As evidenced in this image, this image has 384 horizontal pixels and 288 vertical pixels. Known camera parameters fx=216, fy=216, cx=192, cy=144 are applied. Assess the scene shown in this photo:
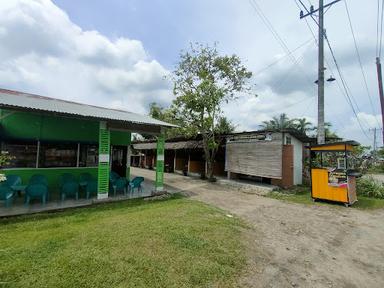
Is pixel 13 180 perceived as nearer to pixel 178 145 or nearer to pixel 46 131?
pixel 46 131

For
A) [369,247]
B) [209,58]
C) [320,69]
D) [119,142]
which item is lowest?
[369,247]

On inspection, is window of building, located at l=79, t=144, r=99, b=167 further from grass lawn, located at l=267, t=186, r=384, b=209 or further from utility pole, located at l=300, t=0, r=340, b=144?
utility pole, located at l=300, t=0, r=340, b=144

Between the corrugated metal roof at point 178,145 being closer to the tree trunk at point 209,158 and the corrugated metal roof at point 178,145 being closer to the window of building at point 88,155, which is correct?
the tree trunk at point 209,158

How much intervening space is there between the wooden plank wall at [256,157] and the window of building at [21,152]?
35.6 ft

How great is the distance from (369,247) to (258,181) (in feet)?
30.2

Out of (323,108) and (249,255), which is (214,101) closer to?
(323,108)

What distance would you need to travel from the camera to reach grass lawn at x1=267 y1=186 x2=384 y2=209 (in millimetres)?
9344

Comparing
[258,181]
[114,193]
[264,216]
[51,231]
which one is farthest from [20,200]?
[258,181]

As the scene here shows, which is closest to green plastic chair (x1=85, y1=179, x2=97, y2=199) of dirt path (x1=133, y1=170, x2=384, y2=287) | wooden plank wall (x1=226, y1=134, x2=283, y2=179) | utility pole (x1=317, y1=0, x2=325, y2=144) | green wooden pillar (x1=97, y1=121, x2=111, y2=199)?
green wooden pillar (x1=97, y1=121, x2=111, y2=199)

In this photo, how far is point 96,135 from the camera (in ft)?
35.9

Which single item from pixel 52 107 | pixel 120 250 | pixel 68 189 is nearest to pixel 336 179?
pixel 120 250

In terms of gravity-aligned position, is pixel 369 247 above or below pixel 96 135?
below

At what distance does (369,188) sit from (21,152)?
16.7 m

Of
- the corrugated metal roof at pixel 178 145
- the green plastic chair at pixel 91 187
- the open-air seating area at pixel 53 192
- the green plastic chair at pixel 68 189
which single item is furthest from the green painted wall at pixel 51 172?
the corrugated metal roof at pixel 178 145
